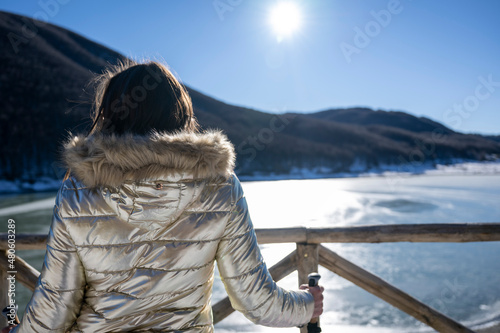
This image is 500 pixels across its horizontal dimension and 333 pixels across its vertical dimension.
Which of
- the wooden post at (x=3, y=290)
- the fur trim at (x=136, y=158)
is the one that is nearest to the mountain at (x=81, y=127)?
the wooden post at (x=3, y=290)

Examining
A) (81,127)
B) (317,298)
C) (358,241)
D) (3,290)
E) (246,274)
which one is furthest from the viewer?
(81,127)

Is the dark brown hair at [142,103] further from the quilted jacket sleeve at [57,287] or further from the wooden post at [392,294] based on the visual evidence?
the wooden post at [392,294]

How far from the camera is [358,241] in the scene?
164 centimetres

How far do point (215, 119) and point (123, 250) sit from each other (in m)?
67.3

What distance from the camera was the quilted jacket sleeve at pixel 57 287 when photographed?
714mm

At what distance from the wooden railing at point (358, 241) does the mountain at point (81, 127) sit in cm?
3761

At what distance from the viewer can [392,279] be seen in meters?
6.51

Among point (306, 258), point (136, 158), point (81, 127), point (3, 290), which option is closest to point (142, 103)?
point (136, 158)

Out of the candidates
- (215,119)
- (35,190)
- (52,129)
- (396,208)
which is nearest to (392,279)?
(396,208)

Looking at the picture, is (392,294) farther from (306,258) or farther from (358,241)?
(306,258)

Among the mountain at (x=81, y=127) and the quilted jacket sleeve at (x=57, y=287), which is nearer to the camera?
the quilted jacket sleeve at (x=57, y=287)

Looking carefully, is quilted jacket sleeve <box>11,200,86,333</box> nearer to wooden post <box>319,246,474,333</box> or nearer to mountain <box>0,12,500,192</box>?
wooden post <box>319,246,474,333</box>

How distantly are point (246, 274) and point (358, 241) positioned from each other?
3.28ft

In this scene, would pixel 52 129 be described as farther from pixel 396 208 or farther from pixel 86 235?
pixel 86 235
